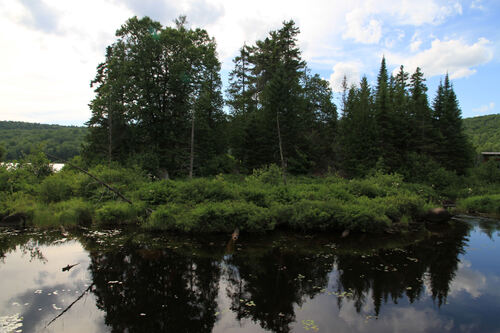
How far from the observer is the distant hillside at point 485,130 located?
7961 centimetres

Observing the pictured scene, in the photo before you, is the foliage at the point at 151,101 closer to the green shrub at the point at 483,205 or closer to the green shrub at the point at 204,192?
the green shrub at the point at 204,192

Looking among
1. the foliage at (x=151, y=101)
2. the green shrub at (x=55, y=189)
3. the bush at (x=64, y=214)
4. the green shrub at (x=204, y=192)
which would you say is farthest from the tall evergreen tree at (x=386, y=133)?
the green shrub at (x=55, y=189)

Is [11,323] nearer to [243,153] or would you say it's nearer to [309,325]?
[309,325]

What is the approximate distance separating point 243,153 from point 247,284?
26.9 m

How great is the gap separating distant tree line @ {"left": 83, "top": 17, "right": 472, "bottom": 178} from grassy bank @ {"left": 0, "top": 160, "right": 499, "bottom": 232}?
781 cm

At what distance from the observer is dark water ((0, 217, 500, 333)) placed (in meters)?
7.90

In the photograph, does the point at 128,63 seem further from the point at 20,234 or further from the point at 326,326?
the point at 326,326

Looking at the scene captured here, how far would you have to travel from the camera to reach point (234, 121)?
38.2 metres

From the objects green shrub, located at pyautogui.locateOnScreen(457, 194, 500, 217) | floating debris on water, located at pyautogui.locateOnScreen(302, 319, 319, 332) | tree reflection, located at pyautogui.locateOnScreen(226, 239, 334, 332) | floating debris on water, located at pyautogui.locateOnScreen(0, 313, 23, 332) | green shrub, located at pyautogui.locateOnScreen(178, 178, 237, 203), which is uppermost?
green shrub, located at pyautogui.locateOnScreen(178, 178, 237, 203)

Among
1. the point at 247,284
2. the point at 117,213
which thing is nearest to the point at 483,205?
the point at 247,284

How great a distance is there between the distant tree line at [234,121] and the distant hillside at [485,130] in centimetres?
5248

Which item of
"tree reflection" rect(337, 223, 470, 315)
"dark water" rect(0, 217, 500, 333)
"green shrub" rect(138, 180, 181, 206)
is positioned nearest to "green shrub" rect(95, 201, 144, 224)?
"green shrub" rect(138, 180, 181, 206)

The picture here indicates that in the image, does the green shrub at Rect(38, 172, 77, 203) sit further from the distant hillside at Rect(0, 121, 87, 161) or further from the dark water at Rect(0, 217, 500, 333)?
the distant hillside at Rect(0, 121, 87, 161)

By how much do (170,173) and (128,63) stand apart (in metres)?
12.2
